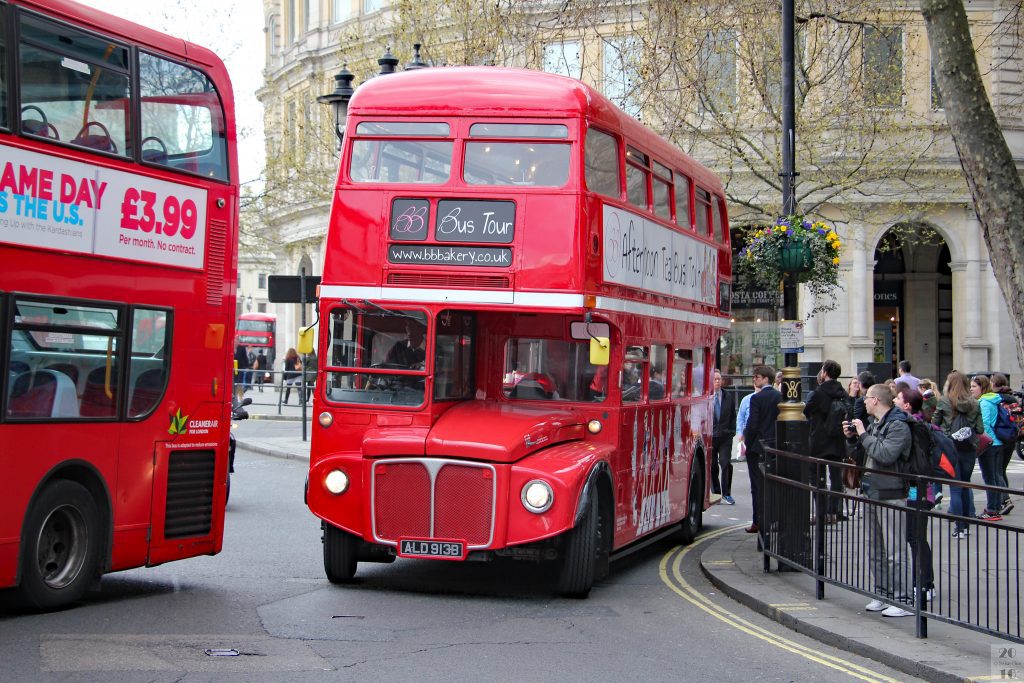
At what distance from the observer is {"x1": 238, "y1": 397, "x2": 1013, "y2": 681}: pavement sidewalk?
7.80 meters

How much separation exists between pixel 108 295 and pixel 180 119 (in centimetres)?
164

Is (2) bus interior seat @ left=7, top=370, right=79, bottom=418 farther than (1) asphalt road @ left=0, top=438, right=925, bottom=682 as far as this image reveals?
Yes

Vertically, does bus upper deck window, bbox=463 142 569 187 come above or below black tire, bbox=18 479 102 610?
above

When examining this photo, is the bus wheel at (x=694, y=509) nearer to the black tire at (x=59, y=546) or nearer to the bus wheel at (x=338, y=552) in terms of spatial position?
the bus wheel at (x=338, y=552)

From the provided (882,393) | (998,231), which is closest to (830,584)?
(882,393)

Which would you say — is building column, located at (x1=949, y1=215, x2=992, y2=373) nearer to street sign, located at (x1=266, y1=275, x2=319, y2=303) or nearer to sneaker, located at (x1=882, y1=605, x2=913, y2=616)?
street sign, located at (x1=266, y1=275, x2=319, y2=303)

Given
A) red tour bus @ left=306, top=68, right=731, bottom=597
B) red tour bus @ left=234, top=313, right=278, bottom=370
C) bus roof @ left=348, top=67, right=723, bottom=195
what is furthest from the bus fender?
red tour bus @ left=234, top=313, right=278, bottom=370

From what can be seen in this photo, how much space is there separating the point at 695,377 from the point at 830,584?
187 inches

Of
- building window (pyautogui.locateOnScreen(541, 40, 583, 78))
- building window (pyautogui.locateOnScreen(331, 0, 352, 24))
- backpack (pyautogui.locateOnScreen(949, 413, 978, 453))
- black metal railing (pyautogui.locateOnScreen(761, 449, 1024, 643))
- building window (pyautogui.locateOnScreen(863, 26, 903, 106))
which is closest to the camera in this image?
black metal railing (pyautogui.locateOnScreen(761, 449, 1024, 643))

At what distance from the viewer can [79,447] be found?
9031 millimetres

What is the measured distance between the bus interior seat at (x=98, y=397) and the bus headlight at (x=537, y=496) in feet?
10.1

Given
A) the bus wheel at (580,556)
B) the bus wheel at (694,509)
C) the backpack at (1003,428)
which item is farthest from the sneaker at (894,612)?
the backpack at (1003,428)

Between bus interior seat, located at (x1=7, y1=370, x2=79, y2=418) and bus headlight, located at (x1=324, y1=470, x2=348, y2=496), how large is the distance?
2007 millimetres

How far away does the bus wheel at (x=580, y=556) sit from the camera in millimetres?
9969
